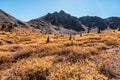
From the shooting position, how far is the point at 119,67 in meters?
25.2

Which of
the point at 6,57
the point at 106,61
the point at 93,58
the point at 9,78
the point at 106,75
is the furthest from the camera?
the point at 6,57

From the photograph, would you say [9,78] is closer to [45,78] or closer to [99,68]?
[45,78]

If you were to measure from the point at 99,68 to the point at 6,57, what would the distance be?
1543 cm

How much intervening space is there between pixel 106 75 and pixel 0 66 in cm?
1480

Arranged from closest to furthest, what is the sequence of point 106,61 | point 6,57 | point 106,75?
1. point 106,75
2. point 106,61
3. point 6,57

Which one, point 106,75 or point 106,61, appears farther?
point 106,61

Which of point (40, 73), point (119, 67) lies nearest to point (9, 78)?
point (40, 73)

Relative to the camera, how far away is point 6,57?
33.2 metres

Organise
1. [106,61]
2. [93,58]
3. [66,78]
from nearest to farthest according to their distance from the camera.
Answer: [66,78] < [106,61] < [93,58]

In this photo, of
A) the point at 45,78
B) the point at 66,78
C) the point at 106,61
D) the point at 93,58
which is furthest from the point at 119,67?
the point at 45,78

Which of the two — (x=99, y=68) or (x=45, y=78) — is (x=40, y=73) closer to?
(x=45, y=78)

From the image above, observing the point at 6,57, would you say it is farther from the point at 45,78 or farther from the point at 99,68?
the point at 99,68

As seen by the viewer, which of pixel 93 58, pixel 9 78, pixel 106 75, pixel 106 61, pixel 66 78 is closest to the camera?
pixel 66 78

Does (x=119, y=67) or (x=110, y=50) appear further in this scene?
(x=110, y=50)
